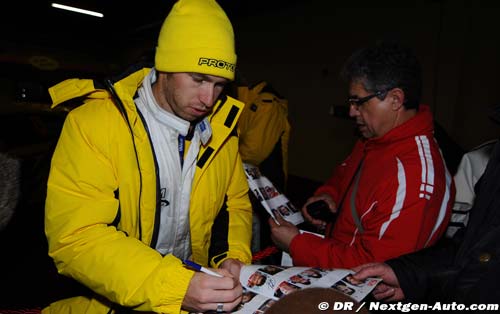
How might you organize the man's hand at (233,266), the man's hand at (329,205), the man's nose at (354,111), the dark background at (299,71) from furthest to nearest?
the dark background at (299,71)
the man's hand at (329,205)
the man's nose at (354,111)
the man's hand at (233,266)

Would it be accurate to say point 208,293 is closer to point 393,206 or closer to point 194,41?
point 194,41

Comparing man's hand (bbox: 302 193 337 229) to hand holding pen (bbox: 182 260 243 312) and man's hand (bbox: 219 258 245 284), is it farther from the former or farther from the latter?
hand holding pen (bbox: 182 260 243 312)

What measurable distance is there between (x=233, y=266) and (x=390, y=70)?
1.22 m

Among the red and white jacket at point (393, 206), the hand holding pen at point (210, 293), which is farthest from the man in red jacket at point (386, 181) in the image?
the hand holding pen at point (210, 293)

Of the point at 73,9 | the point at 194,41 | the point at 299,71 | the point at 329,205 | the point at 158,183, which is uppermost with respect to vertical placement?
the point at 73,9

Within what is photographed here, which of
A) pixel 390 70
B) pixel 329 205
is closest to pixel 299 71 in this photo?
pixel 329 205

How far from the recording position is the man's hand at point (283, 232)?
1919 mm

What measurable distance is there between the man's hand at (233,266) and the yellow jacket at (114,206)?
0.23ft

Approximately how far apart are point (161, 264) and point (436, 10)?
18.4 feet

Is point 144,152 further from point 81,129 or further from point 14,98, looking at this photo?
point 14,98

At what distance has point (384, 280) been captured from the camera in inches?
61.0

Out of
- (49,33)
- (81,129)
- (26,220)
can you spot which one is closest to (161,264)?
(81,129)

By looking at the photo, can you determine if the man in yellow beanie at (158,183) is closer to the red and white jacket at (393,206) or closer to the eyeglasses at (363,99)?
the red and white jacket at (393,206)

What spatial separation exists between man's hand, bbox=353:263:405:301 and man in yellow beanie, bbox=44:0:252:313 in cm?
47
